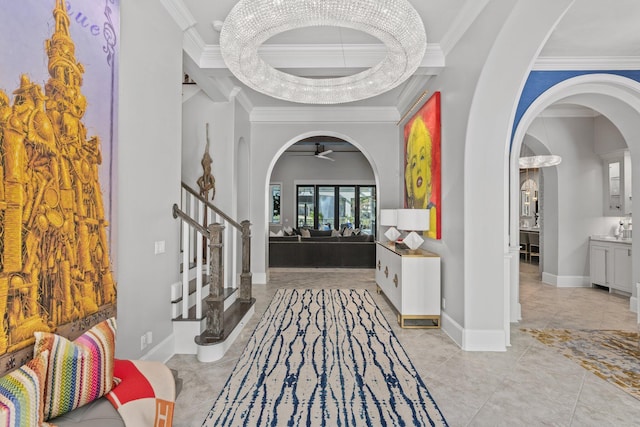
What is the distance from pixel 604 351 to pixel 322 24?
150 inches

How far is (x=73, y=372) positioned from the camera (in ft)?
4.78

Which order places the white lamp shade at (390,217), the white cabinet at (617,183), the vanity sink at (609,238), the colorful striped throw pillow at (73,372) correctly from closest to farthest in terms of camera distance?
the colorful striped throw pillow at (73,372) < the white lamp shade at (390,217) < the vanity sink at (609,238) < the white cabinet at (617,183)

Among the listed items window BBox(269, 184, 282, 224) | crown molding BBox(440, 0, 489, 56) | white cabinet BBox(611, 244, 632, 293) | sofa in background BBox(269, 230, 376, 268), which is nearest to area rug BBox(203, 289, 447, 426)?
crown molding BBox(440, 0, 489, 56)

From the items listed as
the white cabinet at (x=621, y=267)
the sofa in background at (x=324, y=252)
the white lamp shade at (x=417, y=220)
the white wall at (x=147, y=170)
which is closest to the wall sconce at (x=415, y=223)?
the white lamp shade at (x=417, y=220)

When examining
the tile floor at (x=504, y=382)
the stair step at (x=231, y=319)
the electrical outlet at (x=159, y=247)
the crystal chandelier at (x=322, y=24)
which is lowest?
the tile floor at (x=504, y=382)

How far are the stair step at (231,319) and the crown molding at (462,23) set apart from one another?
147 inches

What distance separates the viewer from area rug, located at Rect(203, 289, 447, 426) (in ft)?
6.81

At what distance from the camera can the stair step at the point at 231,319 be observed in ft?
9.56

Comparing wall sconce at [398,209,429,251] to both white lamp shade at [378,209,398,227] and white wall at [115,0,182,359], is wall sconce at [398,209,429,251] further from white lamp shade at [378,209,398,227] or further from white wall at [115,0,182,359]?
white wall at [115,0,182,359]

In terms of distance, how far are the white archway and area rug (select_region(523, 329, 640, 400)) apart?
55 centimetres

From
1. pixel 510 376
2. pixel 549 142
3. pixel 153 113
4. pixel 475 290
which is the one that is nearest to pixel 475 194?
pixel 475 290

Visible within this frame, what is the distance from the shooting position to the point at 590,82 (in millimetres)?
4027

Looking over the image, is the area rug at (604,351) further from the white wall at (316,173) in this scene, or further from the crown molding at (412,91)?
the white wall at (316,173)

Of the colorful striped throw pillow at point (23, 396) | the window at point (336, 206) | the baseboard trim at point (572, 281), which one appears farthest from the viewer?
the window at point (336, 206)
